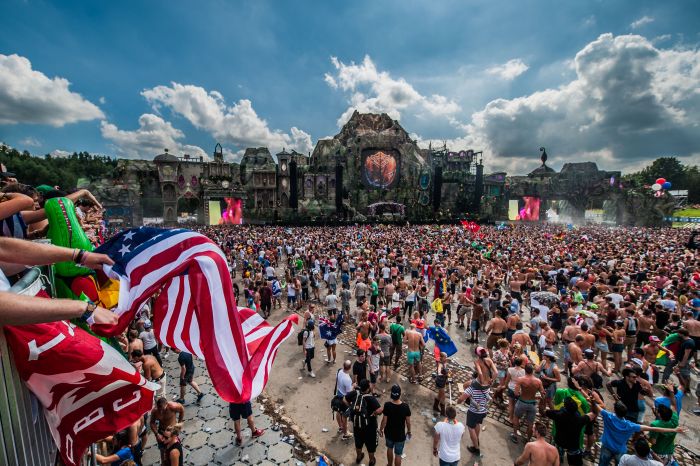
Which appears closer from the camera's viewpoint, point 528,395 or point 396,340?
point 528,395

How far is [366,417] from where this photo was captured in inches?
189

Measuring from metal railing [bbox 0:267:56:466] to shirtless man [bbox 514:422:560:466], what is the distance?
4.89 metres

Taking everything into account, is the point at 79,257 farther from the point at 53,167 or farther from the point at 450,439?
the point at 53,167

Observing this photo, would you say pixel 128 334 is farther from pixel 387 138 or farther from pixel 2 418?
pixel 387 138

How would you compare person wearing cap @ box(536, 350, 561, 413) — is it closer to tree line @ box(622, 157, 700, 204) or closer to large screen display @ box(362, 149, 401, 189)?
large screen display @ box(362, 149, 401, 189)

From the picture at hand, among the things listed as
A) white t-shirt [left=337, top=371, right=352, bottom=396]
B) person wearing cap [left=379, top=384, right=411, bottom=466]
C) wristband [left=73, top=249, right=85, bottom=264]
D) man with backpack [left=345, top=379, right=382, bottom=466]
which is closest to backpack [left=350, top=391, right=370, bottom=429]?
man with backpack [left=345, top=379, right=382, bottom=466]

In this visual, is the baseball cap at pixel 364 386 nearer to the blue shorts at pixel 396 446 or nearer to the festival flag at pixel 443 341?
the blue shorts at pixel 396 446

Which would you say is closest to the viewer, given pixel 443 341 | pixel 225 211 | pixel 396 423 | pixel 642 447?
pixel 642 447

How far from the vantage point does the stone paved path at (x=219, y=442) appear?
201 inches

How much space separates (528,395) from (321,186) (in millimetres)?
50810

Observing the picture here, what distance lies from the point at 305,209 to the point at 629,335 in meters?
44.7

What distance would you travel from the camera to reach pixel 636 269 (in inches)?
559

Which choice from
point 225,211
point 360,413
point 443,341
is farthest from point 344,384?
point 225,211

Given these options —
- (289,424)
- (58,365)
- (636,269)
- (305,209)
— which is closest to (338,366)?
(289,424)
